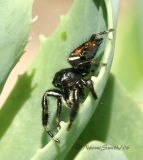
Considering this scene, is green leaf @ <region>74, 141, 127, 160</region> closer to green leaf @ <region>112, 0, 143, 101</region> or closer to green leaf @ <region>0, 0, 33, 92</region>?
green leaf @ <region>0, 0, 33, 92</region>

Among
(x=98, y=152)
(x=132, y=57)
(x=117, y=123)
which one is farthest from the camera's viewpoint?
(x=132, y=57)

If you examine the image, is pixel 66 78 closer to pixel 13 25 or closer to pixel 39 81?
pixel 39 81

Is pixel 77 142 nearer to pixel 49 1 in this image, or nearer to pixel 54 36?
pixel 54 36

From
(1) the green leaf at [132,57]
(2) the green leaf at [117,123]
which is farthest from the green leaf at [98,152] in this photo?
(1) the green leaf at [132,57]

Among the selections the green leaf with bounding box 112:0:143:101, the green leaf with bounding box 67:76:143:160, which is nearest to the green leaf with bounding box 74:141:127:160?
the green leaf with bounding box 67:76:143:160

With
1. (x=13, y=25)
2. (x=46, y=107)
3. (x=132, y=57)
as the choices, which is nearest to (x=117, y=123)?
(x=46, y=107)

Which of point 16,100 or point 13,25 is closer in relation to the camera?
point 13,25
